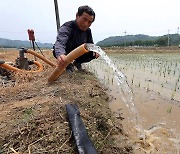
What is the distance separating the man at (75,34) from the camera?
321 cm

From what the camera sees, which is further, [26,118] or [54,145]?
[26,118]

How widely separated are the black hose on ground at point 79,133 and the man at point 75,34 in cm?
95

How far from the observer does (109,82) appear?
578 cm

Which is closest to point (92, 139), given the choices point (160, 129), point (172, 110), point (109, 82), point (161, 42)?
point (160, 129)

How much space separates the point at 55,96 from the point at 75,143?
958mm

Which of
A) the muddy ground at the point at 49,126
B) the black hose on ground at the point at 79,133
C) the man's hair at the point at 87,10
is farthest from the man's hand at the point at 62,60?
the man's hair at the point at 87,10

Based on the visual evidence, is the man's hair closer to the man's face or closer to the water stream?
the man's face

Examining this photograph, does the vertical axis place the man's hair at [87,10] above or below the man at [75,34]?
above

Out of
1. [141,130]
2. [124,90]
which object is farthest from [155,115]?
[124,90]

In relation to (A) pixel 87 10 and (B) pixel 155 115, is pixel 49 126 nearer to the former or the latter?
(B) pixel 155 115

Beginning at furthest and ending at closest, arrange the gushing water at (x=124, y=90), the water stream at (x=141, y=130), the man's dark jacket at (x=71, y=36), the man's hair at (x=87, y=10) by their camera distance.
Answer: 1. the man's dark jacket at (x=71, y=36)
2. the man's hair at (x=87, y=10)
3. the gushing water at (x=124, y=90)
4. the water stream at (x=141, y=130)

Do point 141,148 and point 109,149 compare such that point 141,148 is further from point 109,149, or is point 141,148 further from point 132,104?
point 132,104

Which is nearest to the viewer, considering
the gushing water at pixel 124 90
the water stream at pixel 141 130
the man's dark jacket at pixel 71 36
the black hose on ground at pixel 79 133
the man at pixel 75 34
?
the black hose on ground at pixel 79 133

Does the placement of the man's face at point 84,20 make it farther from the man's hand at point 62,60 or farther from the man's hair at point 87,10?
the man's hand at point 62,60
